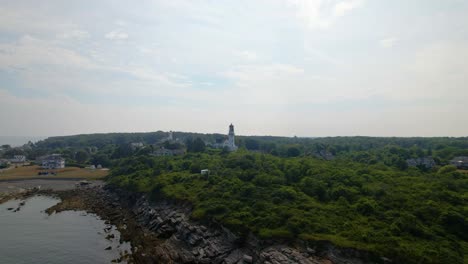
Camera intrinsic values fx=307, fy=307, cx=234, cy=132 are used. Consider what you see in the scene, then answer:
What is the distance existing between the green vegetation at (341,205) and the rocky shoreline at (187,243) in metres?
0.85

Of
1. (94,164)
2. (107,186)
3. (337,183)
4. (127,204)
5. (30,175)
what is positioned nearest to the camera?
(337,183)

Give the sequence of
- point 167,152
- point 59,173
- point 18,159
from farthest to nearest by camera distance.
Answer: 1. point 18,159
2. point 167,152
3. point 59,173

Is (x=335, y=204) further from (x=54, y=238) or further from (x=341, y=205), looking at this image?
(x=54, y=238)

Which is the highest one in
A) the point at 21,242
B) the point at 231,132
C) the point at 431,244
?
the point at 231,132

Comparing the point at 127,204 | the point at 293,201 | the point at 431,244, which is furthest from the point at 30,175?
the point at 431,244

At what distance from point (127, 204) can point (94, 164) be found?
52.3 meters

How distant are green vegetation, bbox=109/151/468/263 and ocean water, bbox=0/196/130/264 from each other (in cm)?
849

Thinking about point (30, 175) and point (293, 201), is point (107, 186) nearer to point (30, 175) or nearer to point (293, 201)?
point (30, 175)

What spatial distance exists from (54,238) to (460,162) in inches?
2395

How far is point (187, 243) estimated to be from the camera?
28.8 meters

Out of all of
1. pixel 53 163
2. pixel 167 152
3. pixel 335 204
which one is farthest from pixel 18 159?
pixel 335 204

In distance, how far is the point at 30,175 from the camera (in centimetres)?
7531

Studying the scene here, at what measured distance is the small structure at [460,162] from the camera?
51219mm

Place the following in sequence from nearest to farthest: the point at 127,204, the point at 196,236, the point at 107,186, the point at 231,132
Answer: the point at 196,236
the point at 127,204
the point at 107,186
the point at 231,132
